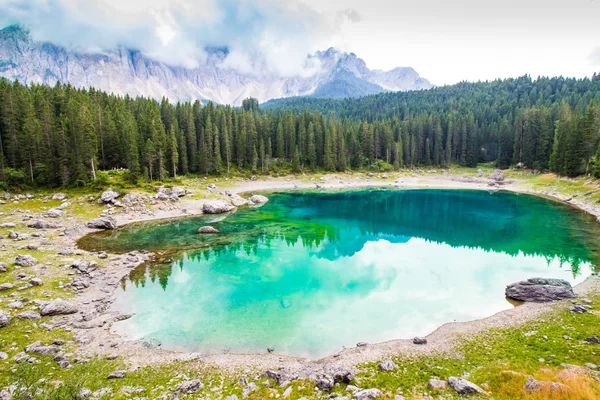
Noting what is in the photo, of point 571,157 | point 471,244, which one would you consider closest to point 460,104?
point 571,157

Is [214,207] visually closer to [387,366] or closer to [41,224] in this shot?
[41,224]

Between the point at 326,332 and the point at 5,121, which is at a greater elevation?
the point at 5,121

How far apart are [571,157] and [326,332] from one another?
9964 cm

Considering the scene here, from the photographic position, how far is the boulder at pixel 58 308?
77.9ft

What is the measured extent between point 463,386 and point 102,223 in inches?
2129

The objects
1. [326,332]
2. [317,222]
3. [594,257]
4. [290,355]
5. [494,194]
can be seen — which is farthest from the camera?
[494,194]

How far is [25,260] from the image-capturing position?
30.9m

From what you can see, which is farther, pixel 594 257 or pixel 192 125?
pixel 192 125

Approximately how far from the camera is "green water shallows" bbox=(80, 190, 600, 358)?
24641mm

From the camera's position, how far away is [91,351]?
1994 centimetres

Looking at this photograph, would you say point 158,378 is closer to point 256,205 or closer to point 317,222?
point 317,222

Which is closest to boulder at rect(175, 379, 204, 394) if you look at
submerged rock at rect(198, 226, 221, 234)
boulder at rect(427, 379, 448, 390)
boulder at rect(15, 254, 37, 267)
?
boulder at rect(427, 379, 448, 390)

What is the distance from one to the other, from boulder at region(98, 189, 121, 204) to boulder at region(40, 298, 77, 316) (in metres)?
40.2

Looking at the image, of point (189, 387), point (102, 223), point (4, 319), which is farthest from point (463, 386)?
point (102, 223)
